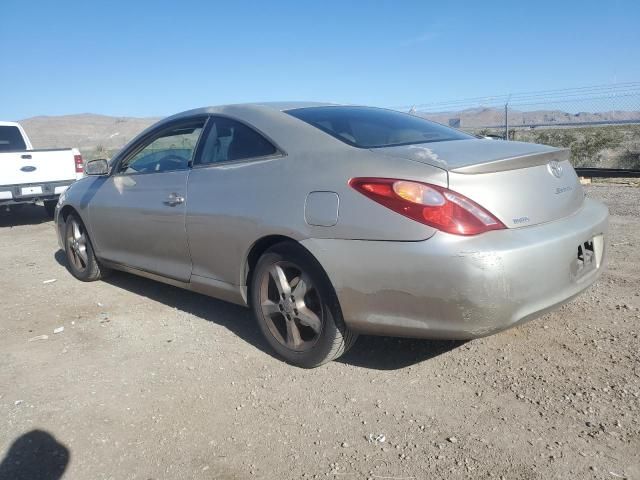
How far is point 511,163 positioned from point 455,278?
0.69 meters

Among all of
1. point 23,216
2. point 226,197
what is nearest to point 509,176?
point 226,197

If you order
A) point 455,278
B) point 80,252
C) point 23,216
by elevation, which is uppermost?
point 455,278

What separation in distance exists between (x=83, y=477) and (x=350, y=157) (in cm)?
190

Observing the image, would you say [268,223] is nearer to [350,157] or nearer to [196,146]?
[350,157]

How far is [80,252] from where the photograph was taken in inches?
207

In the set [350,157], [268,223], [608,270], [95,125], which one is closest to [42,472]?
[268,223]

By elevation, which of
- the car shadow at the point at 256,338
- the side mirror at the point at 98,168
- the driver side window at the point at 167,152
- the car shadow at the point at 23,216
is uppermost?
the driver side window at the point at 167,152

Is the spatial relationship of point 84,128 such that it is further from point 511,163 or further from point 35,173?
point 511,163

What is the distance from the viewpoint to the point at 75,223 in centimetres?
527

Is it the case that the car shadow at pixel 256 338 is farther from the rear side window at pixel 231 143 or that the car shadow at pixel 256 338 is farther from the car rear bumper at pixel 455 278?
the rear side window at pixel 231 143

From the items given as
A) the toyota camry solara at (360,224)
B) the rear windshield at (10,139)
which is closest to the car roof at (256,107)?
the toyota camry solara at (360,224)

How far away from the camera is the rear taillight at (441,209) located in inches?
98.7

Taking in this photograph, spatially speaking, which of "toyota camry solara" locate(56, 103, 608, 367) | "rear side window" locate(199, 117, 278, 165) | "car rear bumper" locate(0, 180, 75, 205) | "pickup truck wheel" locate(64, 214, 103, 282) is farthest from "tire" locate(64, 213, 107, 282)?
"car rear bumper" locate(0, 180, 75, 205)

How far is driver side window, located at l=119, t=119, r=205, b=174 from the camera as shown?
156 inches
